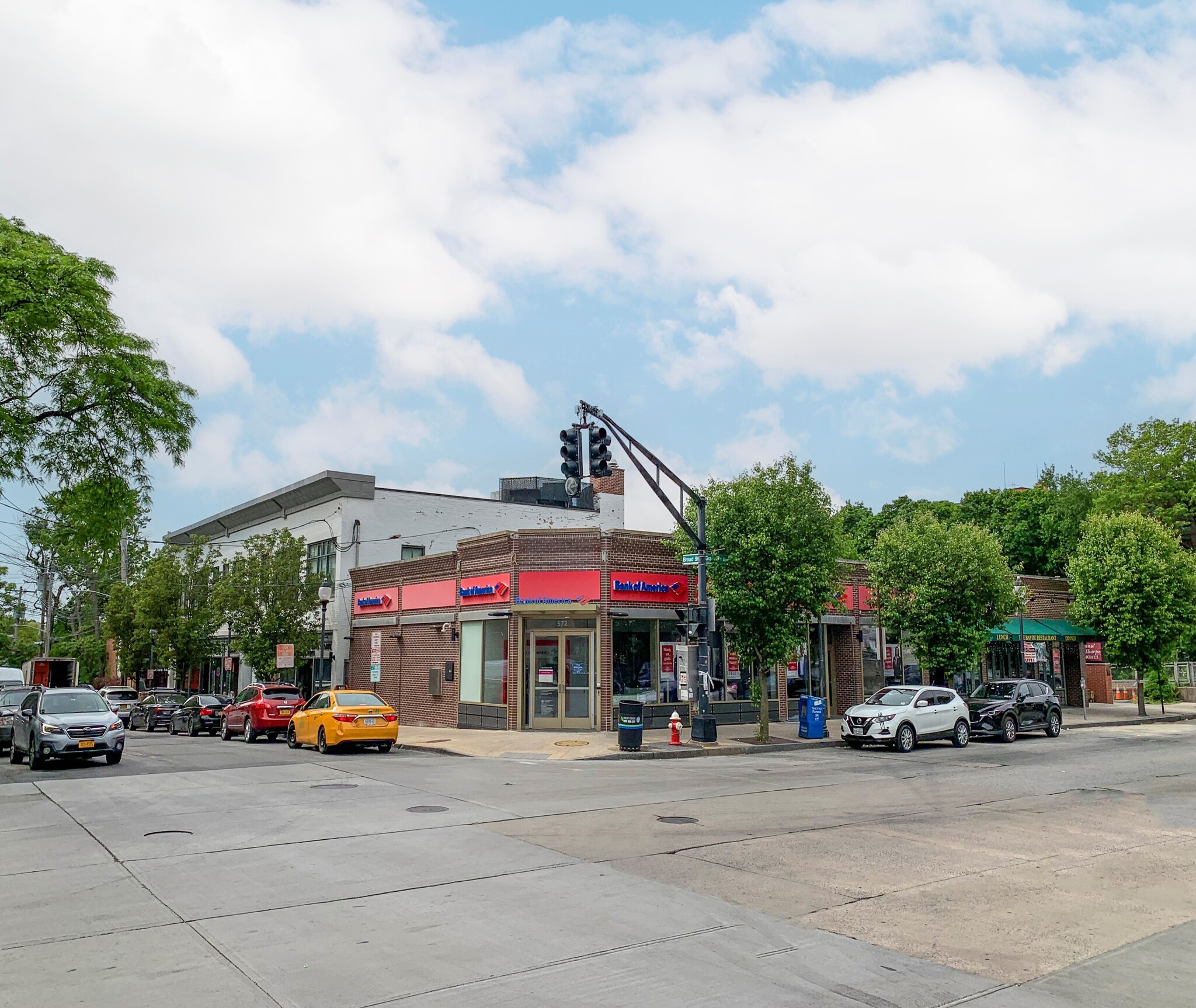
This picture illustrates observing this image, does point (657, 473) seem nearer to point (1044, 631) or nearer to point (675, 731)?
point (675, 731)

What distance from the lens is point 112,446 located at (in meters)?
19.5

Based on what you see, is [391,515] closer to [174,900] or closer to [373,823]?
[373,823]

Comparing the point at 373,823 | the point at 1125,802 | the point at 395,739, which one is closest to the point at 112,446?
the point at 395,739

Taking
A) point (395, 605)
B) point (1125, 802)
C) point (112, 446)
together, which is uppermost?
point (112, 446)

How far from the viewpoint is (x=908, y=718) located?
24.0 metres

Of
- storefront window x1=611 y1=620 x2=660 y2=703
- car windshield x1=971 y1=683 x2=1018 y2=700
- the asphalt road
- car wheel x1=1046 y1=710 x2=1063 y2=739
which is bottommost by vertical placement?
car wheel x1=1046 y1=710 x2=1063 y2=739

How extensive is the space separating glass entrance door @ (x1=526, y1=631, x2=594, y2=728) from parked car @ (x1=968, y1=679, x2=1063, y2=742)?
11.2 m

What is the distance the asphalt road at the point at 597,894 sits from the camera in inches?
243

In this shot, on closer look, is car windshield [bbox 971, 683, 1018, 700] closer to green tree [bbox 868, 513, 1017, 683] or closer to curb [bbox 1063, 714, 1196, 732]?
green tree [bbox 868, 513, 1017, 683]

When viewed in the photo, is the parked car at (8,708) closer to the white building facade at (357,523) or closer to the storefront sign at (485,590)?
the white building facade at (357,523)

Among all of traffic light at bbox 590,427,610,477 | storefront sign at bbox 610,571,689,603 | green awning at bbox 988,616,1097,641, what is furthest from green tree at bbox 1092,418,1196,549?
traffic light at bbox 590,427,610,477

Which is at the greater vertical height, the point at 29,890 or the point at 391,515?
the point at 391,515

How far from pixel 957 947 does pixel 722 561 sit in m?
18.2

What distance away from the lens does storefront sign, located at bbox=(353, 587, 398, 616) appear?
34719 mm
